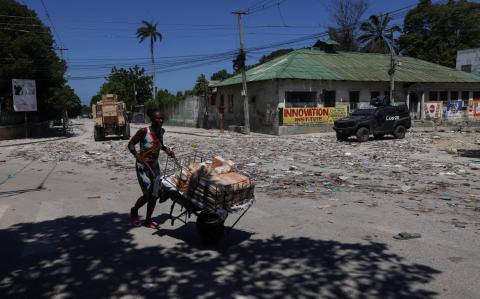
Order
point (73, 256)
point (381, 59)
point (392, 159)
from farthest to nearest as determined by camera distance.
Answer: point (381, 59) < point (392, 159) < point (73, 256)

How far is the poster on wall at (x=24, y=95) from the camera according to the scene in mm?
28500

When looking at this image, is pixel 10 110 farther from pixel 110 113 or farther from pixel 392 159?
pixel 392 159

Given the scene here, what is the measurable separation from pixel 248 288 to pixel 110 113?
23135 millimetres

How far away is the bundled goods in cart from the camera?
5297 millimetres

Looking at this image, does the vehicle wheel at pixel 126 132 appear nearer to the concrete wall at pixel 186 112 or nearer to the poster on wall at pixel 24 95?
the poster on wall at pixel 24 95

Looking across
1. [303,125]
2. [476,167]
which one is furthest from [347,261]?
[303,125]

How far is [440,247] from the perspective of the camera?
5418mm

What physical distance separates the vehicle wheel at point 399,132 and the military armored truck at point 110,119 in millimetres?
14767

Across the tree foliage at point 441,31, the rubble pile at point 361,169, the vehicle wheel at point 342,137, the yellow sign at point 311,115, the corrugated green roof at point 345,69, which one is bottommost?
the rubble pile at point 361,169

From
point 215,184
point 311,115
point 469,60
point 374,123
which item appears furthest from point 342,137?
point 469,60

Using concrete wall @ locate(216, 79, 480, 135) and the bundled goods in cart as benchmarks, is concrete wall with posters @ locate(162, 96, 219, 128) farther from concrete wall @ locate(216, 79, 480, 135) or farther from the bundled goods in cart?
the bundled goods in cart

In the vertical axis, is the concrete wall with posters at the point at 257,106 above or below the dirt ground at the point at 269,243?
above

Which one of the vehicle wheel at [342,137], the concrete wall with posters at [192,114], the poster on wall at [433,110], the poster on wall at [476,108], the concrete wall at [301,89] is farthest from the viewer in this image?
the concrete wall with posters at [192,114]

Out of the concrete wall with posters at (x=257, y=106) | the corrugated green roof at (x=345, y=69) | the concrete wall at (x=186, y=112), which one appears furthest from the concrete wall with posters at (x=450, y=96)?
the concrete wall at (x=186, y=112)
